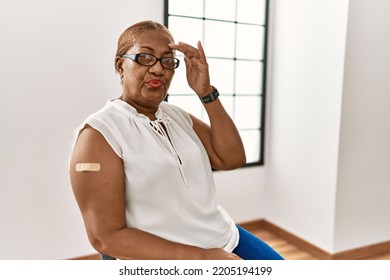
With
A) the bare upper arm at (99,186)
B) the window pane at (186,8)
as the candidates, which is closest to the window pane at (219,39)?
the window pane at (186,8)

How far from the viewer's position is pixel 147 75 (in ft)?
3.59

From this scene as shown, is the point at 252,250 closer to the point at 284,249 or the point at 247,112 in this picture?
the point at 284,249

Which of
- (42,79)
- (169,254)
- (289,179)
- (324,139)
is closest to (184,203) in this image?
(169,254)

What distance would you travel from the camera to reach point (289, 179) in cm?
281

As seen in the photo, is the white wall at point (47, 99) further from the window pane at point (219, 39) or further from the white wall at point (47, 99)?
the window pane at point (219, 39)

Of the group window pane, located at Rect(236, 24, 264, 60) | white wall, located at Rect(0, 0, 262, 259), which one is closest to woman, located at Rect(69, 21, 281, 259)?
white wall, located at Rect(0, 0, 262, 259)

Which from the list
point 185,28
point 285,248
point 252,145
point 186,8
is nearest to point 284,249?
point 285,248

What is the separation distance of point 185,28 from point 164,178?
1841mm

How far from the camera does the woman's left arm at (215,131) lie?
129cm

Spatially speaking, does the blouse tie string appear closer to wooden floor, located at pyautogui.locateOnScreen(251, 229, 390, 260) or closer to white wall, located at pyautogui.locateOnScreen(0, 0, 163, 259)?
white wall, located at pyautogui.locateOnScreen(0, 0, 163, 259)

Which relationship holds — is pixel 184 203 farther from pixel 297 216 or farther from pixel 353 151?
pixel 297 216

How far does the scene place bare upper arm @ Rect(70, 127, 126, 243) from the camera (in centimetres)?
93

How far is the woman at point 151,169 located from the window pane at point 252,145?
1.76 meters

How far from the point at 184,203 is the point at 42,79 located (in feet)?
4.72
